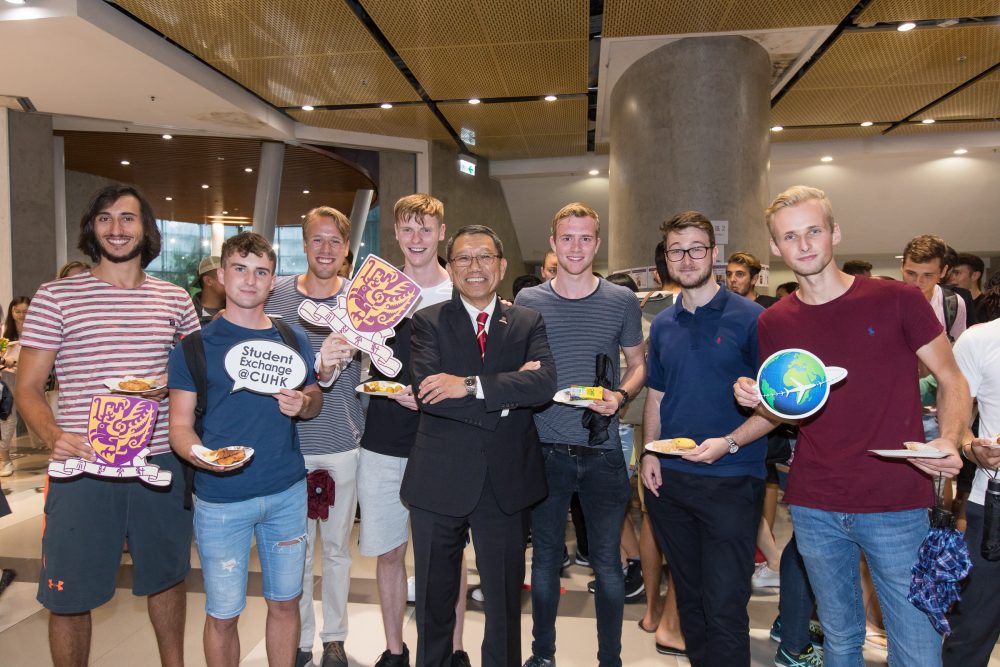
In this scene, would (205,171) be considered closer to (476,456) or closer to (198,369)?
(198,369)

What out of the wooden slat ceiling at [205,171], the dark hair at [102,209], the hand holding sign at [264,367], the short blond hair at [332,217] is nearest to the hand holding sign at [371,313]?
the hand holding sign at [264,367]

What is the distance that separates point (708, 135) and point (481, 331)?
4785 mm

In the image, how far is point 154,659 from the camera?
2785 millimetres

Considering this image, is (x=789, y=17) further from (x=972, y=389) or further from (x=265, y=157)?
(x=265, y=157)

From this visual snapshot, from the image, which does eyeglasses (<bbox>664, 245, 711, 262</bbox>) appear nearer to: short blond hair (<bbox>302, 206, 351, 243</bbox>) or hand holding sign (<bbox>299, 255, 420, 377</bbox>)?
hand holding sign (<bbox>299, 255, 420, 377</bbox>)

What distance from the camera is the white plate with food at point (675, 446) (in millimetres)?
2025

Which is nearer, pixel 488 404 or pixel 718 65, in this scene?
pixel 488 404

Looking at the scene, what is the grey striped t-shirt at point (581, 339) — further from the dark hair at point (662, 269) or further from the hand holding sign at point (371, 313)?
the dark hair at point (662, 269)

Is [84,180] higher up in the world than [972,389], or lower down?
higher up

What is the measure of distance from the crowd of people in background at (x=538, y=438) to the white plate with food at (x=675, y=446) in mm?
32

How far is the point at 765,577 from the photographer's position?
356 cm

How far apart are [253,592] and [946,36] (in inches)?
314

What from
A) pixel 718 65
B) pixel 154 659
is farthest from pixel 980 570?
pixel 718 65

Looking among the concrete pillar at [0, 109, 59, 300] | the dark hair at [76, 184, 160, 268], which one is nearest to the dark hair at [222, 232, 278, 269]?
the dark hair at [76, 184, 160, 268]
